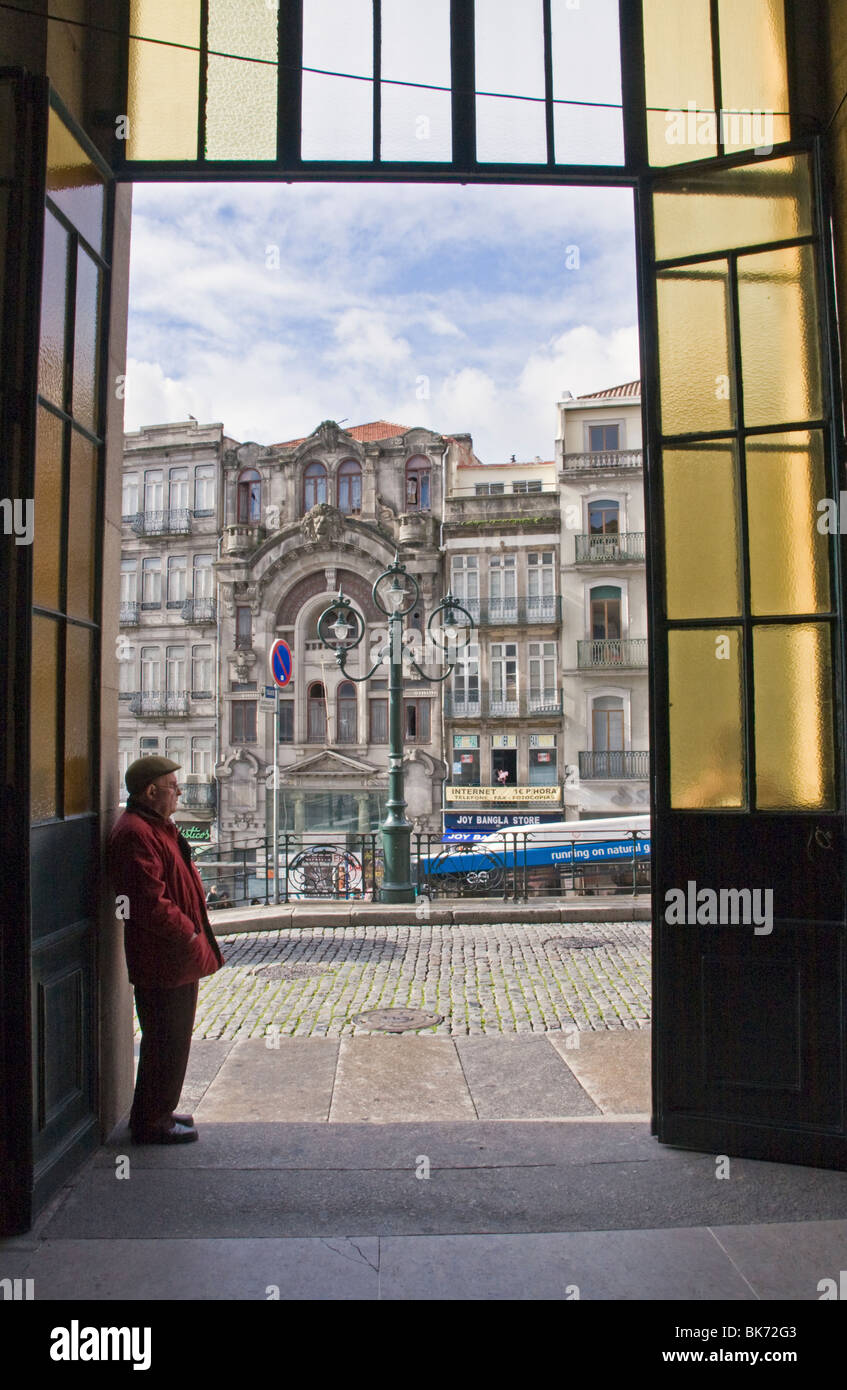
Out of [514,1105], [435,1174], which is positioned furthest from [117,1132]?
[514,1105]

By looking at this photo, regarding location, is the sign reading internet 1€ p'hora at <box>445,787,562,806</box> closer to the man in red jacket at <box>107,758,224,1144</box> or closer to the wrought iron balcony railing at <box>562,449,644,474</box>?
the wrought iron balcony railing at <box>562,449,644,474</box>

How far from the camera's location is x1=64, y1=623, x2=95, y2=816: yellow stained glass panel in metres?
4.38

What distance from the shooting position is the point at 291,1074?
588 cm

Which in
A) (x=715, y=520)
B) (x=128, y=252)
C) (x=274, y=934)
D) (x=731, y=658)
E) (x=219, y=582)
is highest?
(x=219, y=582)

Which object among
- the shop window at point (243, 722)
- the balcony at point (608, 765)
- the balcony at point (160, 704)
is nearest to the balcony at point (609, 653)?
the balcony at point (608, 765)

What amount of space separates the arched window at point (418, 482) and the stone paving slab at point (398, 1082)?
34369 mm

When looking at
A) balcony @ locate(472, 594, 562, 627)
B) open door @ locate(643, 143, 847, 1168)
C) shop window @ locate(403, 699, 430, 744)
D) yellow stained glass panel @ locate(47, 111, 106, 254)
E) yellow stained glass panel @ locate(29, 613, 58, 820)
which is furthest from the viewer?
shop window @ locate(403, 699, 430, 744)

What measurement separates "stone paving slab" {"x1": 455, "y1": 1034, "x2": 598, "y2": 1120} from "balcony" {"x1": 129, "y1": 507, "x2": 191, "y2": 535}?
37.7m

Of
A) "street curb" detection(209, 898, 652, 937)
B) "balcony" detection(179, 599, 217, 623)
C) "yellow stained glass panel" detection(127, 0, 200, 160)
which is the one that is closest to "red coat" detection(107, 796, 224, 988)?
"yellow stained glass panel" detection(127, 0, 200, 160)

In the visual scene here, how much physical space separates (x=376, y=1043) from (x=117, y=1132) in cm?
216

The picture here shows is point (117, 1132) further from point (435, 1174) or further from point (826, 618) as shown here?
point (826, 618)

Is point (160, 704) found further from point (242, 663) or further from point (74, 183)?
point (74, 183)

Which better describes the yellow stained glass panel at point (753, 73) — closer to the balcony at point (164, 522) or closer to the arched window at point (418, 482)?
the arched window at point (418, 482)

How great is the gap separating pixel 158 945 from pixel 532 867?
13.9 m
